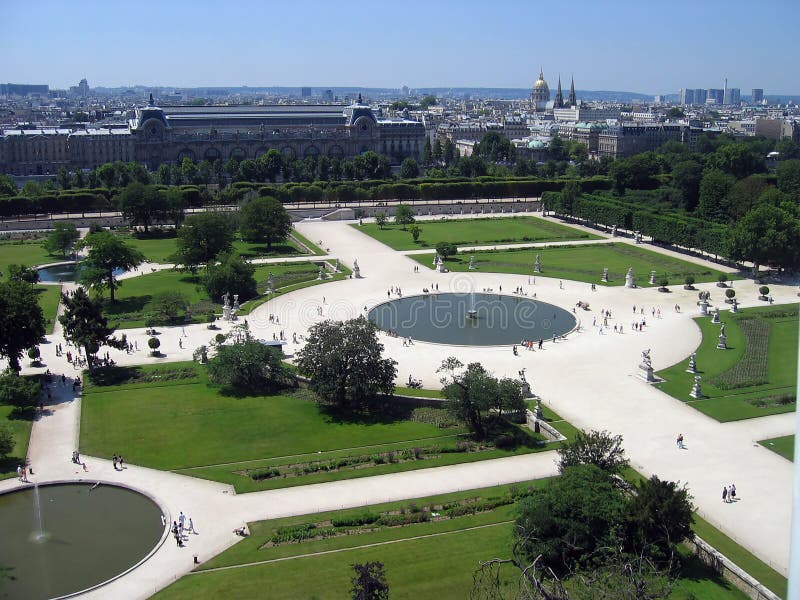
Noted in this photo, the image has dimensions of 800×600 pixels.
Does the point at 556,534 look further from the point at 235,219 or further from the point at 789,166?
the point at 789,166

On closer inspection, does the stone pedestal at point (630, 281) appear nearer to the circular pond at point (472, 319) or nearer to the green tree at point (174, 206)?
the circular pond at point (472, 319)

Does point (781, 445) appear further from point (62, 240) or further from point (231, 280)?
point (62, 240)

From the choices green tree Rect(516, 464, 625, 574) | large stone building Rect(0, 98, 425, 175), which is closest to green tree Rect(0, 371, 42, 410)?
green tree Rect(516, 464, 625, 574)

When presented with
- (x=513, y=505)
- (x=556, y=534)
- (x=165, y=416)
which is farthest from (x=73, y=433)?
(x=556, y=534)

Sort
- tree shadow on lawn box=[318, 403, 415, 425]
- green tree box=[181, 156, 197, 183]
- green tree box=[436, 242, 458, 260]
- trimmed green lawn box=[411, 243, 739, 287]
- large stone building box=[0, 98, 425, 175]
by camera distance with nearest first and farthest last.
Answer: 1. tree shadow on lawn box=[318, 403, 415, 425]
2. trimmed green lawn box=[411, 243, 739, 287]
3. green tree box=[436, 242, 458, 260]
4. green tree box=[181, 156, 197, 183]
5. large stone building box=[0, 98, 425, 175]

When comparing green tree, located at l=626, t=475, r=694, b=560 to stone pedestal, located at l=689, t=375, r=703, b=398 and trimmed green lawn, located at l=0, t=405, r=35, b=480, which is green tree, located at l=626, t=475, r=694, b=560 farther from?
trimmed green lawn, located at l=0, t=405, r=35, b=480
